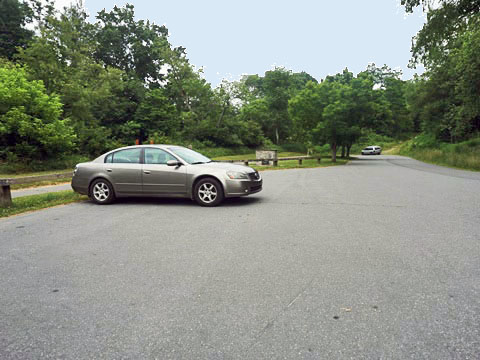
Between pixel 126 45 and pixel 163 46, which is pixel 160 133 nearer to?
pixel 163 46

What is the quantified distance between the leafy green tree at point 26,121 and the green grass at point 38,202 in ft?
41.5

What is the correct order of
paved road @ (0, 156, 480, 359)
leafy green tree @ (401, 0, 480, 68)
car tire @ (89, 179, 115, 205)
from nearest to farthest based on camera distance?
paved road @ (0, 156, 480, 359) < car tire @ (89, 179, 115, 205) < leafy green tree @ (401, 0, 480, 68)

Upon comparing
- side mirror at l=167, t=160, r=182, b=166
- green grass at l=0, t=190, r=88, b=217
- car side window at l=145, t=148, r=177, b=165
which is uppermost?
car side window at l=145, t=148, r=177, b=165

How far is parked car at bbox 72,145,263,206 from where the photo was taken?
7.86 m

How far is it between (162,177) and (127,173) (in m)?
1.00

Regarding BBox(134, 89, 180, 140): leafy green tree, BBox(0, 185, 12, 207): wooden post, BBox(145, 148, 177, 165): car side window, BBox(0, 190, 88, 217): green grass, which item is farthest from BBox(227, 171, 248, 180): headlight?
BBox(134, 89, 180, 140): leafy green tree

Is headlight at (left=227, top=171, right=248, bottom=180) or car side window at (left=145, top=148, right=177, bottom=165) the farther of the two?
car side window at (left=145, top=148, right=177, bottom=165)

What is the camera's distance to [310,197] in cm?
909

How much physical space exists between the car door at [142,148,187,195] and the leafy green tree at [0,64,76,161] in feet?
50.0

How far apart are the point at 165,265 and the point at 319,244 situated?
87.4 inches

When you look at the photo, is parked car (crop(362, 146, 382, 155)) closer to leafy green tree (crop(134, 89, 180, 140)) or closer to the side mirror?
leafy green tree (crop(134, 89, 180, 140))

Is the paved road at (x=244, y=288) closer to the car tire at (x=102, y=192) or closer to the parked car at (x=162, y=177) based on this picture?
the parked car at (x=162, y=177)

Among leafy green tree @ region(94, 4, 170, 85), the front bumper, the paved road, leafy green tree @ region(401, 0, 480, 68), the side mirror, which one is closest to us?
the paved road

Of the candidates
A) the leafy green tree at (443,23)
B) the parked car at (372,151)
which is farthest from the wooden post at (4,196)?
the parked car at (372,151)
